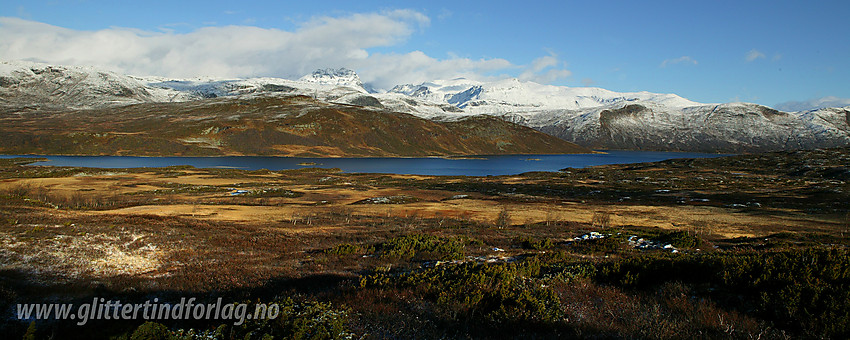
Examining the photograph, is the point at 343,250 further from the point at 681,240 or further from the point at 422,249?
the point at 681,240

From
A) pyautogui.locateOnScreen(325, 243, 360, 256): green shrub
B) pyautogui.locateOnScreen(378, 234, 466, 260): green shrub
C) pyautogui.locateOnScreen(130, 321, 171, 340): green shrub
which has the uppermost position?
pyautogui.locateOnScreen(130, 321, 171, 340): green shrub

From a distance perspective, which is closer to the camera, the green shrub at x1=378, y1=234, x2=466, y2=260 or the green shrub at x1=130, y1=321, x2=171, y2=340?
the green shrub at x1=130, y1=321, x2=171, y2=340

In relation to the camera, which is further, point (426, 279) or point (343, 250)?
point (343, 250)

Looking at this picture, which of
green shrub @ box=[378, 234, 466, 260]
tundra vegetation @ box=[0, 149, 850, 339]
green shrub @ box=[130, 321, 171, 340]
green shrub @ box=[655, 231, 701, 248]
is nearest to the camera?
green shrub @ box=[130, 321, 171, 340]

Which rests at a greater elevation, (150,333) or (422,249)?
(150,333)

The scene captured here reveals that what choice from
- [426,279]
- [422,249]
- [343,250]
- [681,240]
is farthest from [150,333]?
[681,240]

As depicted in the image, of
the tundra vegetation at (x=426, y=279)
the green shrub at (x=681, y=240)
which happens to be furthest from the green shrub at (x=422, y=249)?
the green shrub at (x=681, y=240)

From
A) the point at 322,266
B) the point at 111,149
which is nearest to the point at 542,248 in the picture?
the point at 322,266

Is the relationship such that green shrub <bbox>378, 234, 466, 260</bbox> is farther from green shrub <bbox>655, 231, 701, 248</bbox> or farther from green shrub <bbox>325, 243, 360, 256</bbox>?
green shrub <bbox>655, 231, 701, 248</bbox>

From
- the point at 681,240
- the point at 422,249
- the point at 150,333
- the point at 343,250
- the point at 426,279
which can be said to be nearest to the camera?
the point at 150,333

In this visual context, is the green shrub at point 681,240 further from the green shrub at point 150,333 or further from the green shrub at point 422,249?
the green shrub at point 150,333

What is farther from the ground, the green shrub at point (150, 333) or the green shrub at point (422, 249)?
the green shrub at point (150, 333)

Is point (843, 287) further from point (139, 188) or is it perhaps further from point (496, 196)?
point (139, 188)

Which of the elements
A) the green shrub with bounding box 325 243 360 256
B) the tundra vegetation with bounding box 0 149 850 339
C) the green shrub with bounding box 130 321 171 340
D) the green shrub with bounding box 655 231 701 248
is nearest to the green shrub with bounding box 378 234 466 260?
the tundra vegetation with bounding box 0 149 850 339
